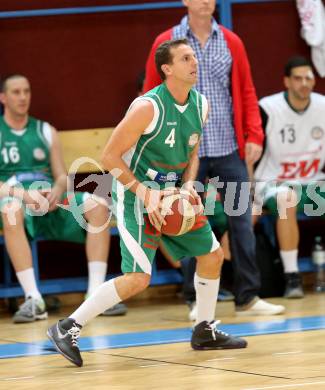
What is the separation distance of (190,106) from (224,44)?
153 centimetres

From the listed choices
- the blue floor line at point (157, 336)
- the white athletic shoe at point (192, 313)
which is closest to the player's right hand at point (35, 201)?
the white athletic shoe at point (192, 313)

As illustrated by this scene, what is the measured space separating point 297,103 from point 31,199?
2294 mm

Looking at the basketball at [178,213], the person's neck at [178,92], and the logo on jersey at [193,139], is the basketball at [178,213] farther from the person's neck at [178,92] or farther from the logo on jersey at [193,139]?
the person's neck at [178,92]

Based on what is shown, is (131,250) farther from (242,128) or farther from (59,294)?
(59,294)

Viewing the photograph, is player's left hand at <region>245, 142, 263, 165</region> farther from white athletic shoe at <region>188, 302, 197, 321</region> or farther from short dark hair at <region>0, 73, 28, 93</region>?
short dark hair at <region>0, 73, 28, 93</region>

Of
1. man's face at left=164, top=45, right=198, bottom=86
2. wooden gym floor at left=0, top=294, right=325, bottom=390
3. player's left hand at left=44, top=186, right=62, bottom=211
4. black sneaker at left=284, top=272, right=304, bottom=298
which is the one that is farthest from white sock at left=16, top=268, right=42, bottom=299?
man's face at left=164, top=45, right=198, bottom=86

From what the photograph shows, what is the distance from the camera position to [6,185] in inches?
278

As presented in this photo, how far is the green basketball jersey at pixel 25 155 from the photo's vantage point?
7266mm

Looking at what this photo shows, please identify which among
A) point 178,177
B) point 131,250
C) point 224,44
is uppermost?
point 224,44

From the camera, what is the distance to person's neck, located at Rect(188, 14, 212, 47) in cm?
630

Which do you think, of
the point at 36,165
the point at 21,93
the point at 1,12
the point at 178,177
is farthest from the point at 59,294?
the point at 178,177

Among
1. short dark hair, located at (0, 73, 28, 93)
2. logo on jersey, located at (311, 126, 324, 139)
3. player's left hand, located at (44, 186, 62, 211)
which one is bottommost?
player's left hand, located at (44, 186, 62, 211)

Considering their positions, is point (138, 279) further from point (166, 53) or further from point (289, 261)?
point (289, 261)

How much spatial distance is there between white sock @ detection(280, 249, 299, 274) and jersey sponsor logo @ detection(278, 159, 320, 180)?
67 centimetres
